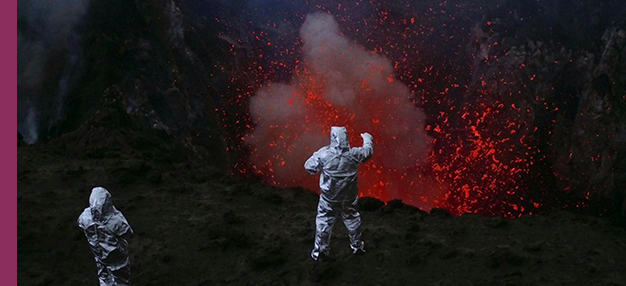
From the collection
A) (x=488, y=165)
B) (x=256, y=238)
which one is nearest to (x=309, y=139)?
(x=488, y=165)

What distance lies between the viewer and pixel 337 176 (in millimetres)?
8242

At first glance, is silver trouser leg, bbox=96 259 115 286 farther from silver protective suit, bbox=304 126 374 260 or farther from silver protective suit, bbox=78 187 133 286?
silver protective suit, bbox=304 126 374 260

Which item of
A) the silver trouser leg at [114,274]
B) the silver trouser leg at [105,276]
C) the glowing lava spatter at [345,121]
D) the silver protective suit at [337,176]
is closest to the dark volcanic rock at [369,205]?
the silver protective suit at [337,176]

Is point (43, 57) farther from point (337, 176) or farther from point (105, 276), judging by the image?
point (337, 176)

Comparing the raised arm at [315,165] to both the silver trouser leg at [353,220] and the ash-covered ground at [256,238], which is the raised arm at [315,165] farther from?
the ash-covered ground at [256,238]

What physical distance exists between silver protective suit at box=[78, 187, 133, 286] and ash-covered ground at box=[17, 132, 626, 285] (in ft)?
3.88

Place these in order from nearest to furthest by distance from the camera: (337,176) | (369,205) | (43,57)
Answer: (337,176) < (369,205) < (43,57)

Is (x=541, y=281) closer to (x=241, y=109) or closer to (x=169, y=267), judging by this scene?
(x=169, y=267)

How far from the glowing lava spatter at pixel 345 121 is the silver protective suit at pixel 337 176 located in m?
9.74

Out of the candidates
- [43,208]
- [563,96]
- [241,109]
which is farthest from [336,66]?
[43,208]

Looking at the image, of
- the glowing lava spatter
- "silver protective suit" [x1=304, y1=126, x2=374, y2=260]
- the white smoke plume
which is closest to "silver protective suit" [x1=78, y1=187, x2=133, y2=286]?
"silver protective suit" [x1=304, y1=126, x2=374, y2=260]

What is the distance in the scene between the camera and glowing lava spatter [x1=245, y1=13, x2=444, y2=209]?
60.4ft

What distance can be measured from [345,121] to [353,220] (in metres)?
10.8

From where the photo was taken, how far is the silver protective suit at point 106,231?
7.18 metres
